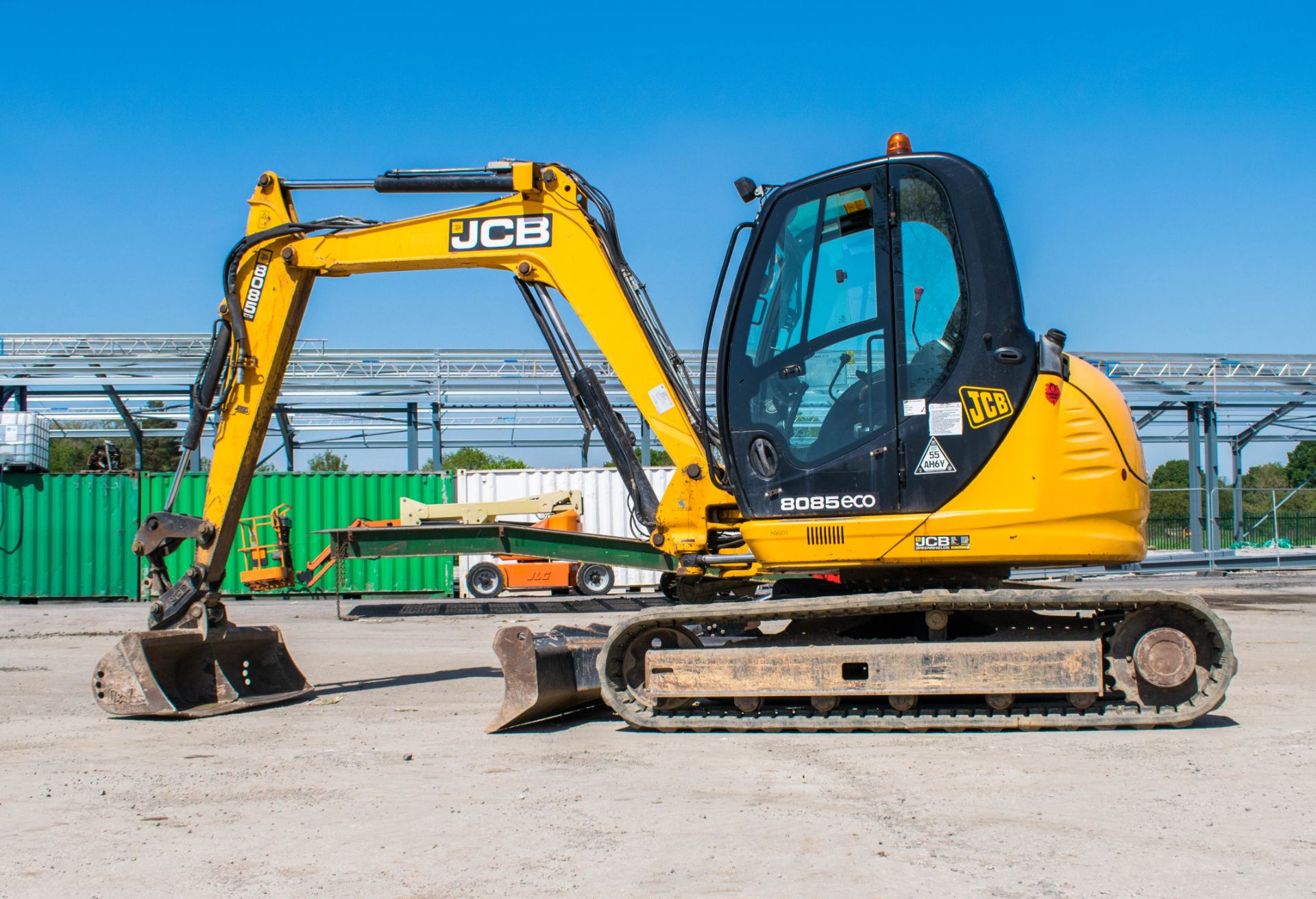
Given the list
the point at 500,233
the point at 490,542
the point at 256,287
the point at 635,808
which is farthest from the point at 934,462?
the point at 256,287

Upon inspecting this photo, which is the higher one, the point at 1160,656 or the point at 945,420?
the point at 945,420

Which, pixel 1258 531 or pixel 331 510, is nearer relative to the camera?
pixel 331 510

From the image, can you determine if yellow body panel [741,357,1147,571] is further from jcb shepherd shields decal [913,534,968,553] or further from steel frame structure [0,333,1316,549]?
steel frame structure [0,333,1316,549]

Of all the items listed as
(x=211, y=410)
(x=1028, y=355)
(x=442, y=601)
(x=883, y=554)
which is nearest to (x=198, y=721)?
(x=211, y=410)

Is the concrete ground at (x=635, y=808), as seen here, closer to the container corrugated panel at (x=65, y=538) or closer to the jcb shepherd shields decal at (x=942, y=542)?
the jcb shepherd shields decal at (x=942, y=542)

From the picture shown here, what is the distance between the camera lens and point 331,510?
2488 cm

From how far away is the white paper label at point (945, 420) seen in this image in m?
6.22

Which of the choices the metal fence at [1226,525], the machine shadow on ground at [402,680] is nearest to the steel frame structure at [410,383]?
the metal fence at [1226,525]

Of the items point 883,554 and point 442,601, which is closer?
point 883,554

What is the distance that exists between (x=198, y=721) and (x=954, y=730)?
5039 millimetres

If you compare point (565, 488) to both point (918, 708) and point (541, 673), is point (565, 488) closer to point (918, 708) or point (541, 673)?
point (541, 673)

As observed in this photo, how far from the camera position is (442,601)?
21844mm

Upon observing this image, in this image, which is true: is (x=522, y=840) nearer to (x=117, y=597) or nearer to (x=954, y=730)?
(x=954, y=730)

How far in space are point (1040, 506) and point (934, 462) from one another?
63 cm
